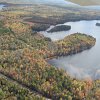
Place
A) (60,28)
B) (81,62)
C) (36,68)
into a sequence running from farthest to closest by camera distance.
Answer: (60,28) < (81,62) < (36,68)

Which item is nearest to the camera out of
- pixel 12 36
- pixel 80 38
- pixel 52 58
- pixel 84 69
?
pixel 84 69

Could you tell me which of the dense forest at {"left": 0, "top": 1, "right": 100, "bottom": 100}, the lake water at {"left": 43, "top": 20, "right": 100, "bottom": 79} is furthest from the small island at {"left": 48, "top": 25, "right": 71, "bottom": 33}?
the dense forest at {"left": 0, "top": 1, "right": 100, "bottom": 100}

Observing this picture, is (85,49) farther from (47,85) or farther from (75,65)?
(47,85)

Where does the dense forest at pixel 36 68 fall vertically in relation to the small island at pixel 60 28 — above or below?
below

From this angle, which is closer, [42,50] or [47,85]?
[47,85]

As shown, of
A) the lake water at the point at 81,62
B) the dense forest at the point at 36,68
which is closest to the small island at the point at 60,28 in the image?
the lake water at the point at 81,62

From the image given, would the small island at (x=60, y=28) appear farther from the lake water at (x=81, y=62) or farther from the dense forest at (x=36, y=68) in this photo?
the dense forest at (x=36, y=68)

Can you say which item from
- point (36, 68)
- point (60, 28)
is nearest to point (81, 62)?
point (36, 68)

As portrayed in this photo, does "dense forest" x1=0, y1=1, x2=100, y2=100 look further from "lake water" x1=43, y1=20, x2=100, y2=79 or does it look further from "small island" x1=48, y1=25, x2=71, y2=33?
"small island" x1=48, y1=25, x2=71, y2=33

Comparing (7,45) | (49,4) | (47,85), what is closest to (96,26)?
(49,4)

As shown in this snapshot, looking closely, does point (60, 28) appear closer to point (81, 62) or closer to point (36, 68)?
point (81, 62)

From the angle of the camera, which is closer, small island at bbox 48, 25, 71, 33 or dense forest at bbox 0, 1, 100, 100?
dense forest at bbox 0, 1, 100, 100
